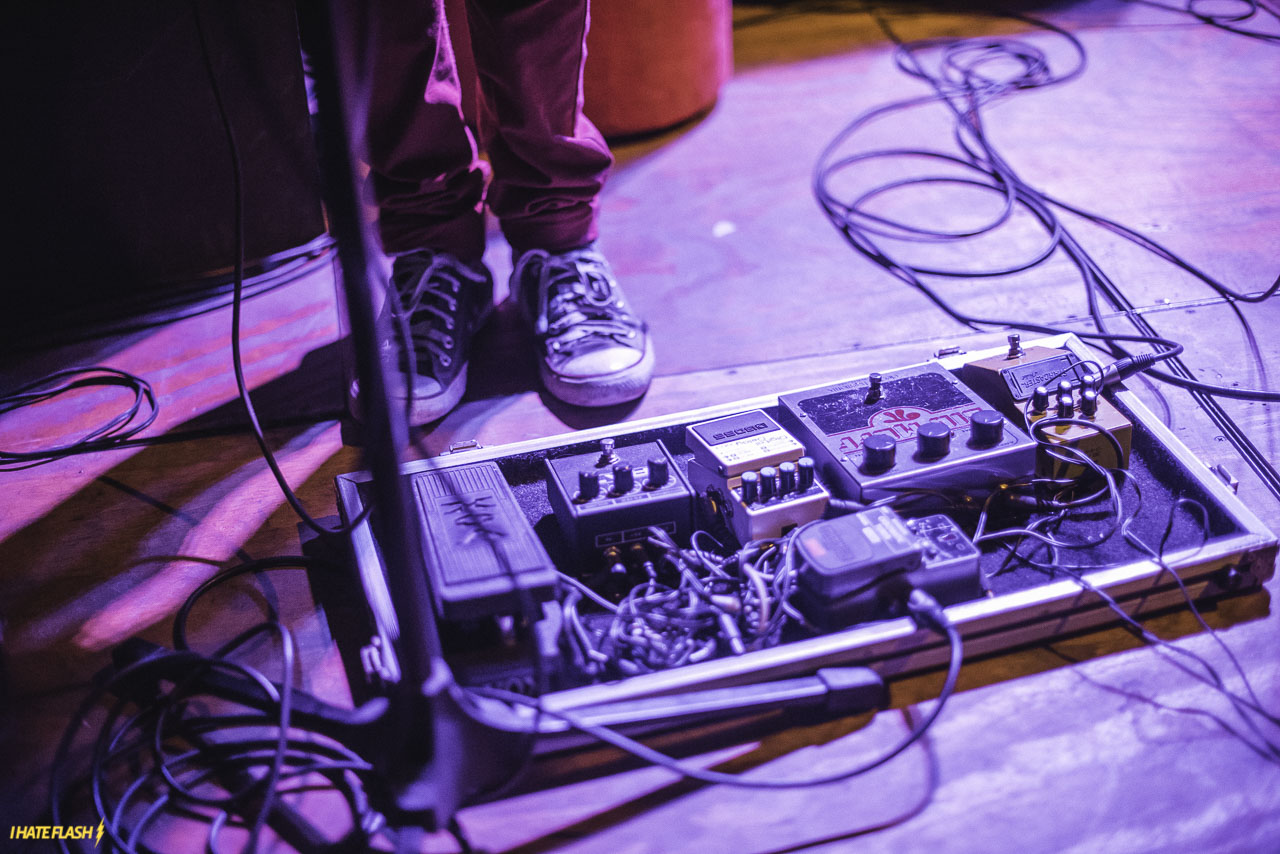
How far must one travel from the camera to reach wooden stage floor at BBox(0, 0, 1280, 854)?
789mm

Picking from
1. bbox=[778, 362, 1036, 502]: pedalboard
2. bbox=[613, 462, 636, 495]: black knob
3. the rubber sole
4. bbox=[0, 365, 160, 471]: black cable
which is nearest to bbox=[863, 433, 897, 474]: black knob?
bbox=[778, 362, 1036, 502]: pedalboard

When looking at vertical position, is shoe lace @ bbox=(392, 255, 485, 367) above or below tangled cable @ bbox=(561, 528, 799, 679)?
above

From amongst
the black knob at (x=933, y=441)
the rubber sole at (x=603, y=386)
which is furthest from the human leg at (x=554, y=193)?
the black knob at (x=933, y=441)

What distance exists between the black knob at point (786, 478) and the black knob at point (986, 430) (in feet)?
0.61

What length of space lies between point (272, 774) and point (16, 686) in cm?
36

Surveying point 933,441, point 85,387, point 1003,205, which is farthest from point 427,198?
point 1003,205

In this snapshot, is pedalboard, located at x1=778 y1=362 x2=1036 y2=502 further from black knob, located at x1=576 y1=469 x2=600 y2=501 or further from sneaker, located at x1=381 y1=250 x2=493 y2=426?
sneaker, located at x1=381 y1=250 x2=493 y2=426

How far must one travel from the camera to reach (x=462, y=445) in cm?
111

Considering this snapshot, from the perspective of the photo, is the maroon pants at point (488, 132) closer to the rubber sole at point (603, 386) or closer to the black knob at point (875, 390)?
the rubber sole at point (603, 386)

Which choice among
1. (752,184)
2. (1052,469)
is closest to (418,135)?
(752,184)

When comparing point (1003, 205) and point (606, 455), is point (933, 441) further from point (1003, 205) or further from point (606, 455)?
point (1003, 205)

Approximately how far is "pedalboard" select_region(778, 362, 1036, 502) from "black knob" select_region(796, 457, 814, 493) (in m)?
0.04

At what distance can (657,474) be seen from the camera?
3.15ft

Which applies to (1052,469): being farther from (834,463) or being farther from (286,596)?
(286,596)
